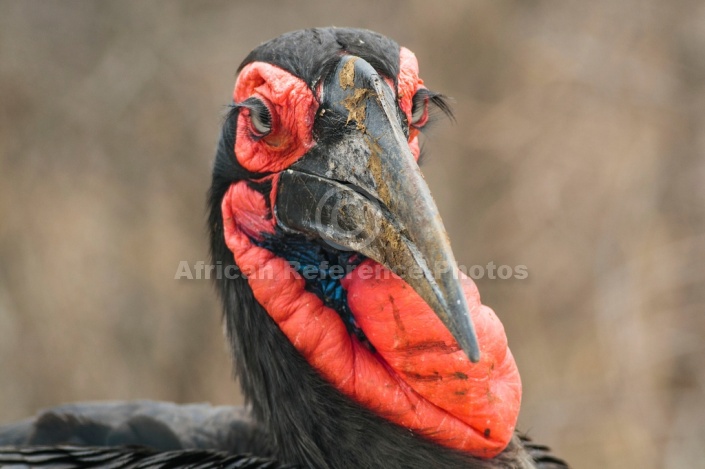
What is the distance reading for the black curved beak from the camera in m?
1.79

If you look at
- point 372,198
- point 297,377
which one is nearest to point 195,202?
point 297,377

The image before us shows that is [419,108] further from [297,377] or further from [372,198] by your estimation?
[297,377]

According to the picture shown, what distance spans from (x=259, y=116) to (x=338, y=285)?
54 centimetres

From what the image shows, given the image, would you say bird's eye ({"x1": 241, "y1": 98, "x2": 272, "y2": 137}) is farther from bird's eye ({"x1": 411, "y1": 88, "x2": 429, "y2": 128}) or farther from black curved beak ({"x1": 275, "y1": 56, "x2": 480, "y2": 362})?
bird's eye ({"x1": 411, "y1": 88, "x2": 429, "y2": 128})

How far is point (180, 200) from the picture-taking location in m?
6.28

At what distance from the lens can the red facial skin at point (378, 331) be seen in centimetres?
212

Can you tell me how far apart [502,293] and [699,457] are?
1.98 metres

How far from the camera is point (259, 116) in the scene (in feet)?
7.68

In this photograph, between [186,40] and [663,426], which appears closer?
[663,426]

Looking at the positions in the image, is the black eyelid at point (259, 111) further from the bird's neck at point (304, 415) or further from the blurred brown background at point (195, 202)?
the blurred brown background at point (195, 202)

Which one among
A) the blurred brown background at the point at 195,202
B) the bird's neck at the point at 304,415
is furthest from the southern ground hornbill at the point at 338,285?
the blurred brown background at the point at 195,202

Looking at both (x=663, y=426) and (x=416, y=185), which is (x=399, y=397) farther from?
(x=663, y=426)

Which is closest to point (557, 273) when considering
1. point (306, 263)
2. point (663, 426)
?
point (663, 426)

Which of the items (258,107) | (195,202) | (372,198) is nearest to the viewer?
(372,198)
